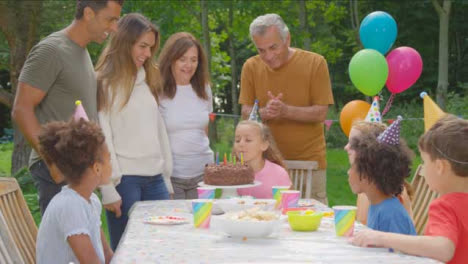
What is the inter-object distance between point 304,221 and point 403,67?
4055mm

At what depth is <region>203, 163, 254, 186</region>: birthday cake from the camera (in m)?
3.47

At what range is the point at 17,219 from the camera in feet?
9.89

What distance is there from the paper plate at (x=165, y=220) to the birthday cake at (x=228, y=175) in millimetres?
505

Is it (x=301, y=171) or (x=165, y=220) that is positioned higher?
(x=165, y=220)

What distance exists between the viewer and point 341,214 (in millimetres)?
2555

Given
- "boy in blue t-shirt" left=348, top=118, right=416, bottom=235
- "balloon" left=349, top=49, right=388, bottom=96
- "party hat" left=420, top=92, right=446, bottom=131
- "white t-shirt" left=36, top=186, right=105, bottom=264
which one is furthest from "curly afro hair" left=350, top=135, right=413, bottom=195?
"balloon" left=349, top=49, right=388, bottom=96

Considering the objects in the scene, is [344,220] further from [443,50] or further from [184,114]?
[443,50]

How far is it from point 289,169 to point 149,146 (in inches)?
41.7

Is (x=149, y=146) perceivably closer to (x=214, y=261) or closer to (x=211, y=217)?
(x=211, y=217)

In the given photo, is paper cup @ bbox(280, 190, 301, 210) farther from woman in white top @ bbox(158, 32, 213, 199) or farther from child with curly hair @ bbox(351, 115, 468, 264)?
woman in white top @ bbox(158, 32, 213, 199)

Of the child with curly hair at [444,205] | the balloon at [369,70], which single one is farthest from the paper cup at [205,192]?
the balloon at [369,70]

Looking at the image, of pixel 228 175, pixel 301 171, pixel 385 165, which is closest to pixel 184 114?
pixel 228 175

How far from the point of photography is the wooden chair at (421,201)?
149 inches

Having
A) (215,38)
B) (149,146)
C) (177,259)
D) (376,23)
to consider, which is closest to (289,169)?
(149,146)
